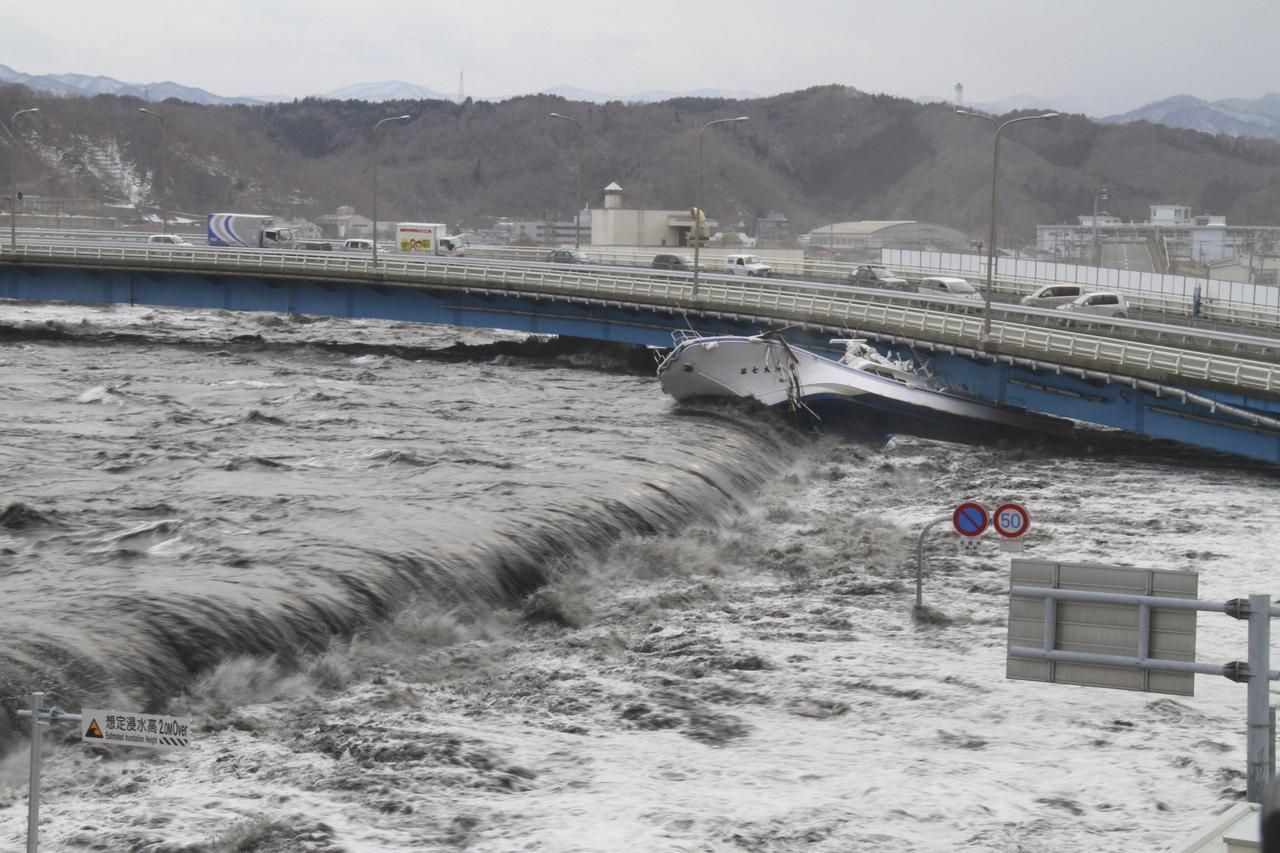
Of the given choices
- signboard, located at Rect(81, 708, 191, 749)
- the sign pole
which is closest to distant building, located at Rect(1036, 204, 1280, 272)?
the sign pole

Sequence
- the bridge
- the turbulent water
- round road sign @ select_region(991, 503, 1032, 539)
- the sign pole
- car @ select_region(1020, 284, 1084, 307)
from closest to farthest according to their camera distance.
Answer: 1. the sign pole
2. the turbulent water
3. round road sign @ select_region(991, 503, 1032, 539)
4. the bridge
5. car @ select_region(1020, 284, 1084, 307)

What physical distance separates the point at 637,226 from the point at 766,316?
6672 centimetres

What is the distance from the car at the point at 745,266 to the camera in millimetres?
99125

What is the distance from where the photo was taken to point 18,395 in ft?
194

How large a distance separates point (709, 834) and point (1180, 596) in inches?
277

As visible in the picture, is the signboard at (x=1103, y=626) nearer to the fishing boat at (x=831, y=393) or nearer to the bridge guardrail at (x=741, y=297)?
the bridge guardrail at (x=741, y=297)

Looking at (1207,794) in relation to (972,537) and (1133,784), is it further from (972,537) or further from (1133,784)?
(972,537)

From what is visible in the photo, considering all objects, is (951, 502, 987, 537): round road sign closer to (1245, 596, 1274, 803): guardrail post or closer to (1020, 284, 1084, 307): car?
(1245, 596, 1274, 803): guardrail post

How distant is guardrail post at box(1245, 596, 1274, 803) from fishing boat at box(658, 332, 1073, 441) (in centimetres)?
4343

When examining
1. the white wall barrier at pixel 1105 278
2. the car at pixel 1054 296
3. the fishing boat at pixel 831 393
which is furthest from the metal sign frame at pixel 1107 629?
the car at pixel 1054 296

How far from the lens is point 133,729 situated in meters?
12.2

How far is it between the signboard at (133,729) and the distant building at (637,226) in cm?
11882

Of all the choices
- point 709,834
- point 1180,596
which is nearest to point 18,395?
point 709,834

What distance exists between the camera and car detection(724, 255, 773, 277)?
99.1 meters
